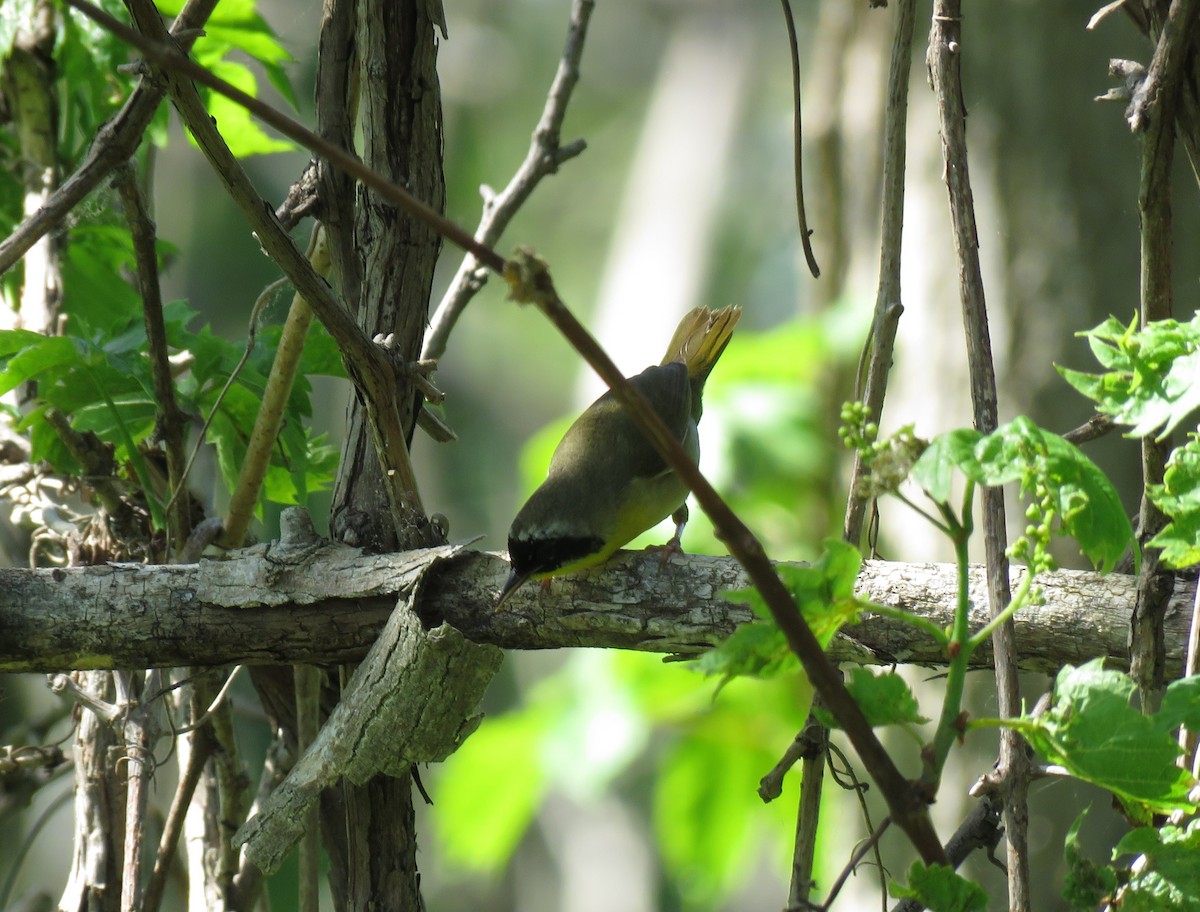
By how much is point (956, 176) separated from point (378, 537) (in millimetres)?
1280

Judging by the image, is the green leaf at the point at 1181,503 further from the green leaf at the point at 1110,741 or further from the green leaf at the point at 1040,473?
the green leaf at the point at 1110,741

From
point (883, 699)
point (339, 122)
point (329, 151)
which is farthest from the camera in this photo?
point (339, 122)

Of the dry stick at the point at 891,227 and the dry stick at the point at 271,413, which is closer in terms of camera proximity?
the dry stick at the point at 891,227

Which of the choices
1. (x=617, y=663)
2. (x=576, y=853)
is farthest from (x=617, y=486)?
(x=576, y=853)

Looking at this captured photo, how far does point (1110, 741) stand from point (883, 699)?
10.2 inches

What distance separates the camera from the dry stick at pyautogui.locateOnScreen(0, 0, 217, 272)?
6.39ft

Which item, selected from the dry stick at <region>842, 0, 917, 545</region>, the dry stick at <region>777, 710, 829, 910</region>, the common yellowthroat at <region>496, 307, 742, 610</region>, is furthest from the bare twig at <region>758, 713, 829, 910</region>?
the common yellowthroat at <region>496, 307, 742, 610</region>

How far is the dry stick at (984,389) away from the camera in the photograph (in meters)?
1.42

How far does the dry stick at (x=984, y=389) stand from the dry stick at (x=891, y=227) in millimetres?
60

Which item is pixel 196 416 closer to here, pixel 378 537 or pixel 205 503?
pixel 205 503

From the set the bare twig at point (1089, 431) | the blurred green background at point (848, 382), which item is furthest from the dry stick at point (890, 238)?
the blurred green background at point (848, 382)

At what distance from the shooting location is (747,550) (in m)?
0.96

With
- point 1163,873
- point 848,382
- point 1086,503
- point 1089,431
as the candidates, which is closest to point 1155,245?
point 1089,431

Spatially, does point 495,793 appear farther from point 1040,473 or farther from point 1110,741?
point 1040,473
